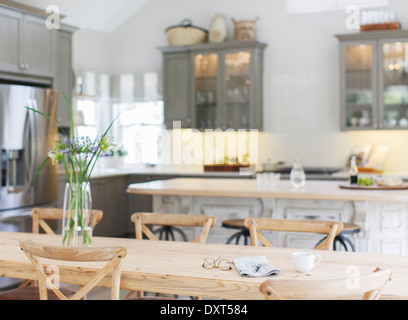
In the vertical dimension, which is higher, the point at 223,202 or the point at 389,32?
the point at 389,32

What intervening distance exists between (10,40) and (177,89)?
7.97ft

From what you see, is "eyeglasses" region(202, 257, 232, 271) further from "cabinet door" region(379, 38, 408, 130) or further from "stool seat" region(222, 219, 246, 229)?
"cabinet door" region(379, 38, 408, 130)

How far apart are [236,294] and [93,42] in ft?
19.0

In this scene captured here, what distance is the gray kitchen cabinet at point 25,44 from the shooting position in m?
4.60

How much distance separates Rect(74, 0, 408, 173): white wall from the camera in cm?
621

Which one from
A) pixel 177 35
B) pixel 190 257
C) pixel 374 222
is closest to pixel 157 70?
pixel 177 35

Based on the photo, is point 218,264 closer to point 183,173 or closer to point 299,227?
point 299,227

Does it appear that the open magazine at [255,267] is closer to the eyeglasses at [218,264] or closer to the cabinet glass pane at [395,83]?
the eyeglasses at [218,264]

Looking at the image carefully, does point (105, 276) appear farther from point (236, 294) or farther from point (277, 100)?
point (277, 100)

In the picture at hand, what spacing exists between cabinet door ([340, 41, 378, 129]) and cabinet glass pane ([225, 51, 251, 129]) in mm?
1103

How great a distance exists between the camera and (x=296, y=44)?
6.43 m

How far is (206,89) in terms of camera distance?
6.54m

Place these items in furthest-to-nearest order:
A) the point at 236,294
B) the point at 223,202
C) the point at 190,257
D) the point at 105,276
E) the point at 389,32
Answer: the point at 389,32
the point at 223,202
the point at 190,257
the point at 105,276
the point at 236,294

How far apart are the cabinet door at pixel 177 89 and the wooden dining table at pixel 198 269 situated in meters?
4.20
